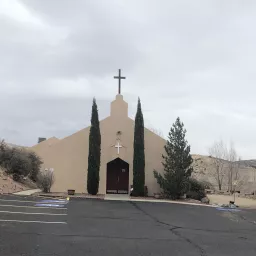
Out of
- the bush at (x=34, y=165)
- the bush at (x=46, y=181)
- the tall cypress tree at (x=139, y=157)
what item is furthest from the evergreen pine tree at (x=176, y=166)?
the bush at (x=34, y=165)

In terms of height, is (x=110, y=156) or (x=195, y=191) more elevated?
(x=110, y=156)

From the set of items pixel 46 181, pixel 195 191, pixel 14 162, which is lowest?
pixel 195 191

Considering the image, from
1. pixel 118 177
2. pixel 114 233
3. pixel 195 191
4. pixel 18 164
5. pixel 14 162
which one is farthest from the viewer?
pixel 18 164

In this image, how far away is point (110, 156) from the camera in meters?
29.2

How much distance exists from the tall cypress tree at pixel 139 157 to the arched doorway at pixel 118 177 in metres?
1.97

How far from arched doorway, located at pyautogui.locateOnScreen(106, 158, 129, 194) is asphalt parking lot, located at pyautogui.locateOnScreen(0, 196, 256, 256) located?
12.2 metres

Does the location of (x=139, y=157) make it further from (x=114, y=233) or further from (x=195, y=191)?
(x=114, y=233)

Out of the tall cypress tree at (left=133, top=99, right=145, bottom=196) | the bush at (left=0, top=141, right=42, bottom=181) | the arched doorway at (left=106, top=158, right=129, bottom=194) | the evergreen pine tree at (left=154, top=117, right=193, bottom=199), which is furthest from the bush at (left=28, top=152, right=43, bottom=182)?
the evergreen pine tree at (left=154, top=117, right=193, bottom=199)

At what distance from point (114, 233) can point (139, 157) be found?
16546 millimetres

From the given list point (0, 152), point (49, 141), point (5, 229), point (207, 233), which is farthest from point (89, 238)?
point (49, 141)

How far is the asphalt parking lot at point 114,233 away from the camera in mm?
9398

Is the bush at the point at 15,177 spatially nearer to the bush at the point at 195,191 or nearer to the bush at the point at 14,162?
the bush at the point at 14,162

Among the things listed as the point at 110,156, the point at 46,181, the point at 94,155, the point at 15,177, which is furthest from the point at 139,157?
the point at 15,177

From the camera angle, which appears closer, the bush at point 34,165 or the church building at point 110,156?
the church building at point 110,156
